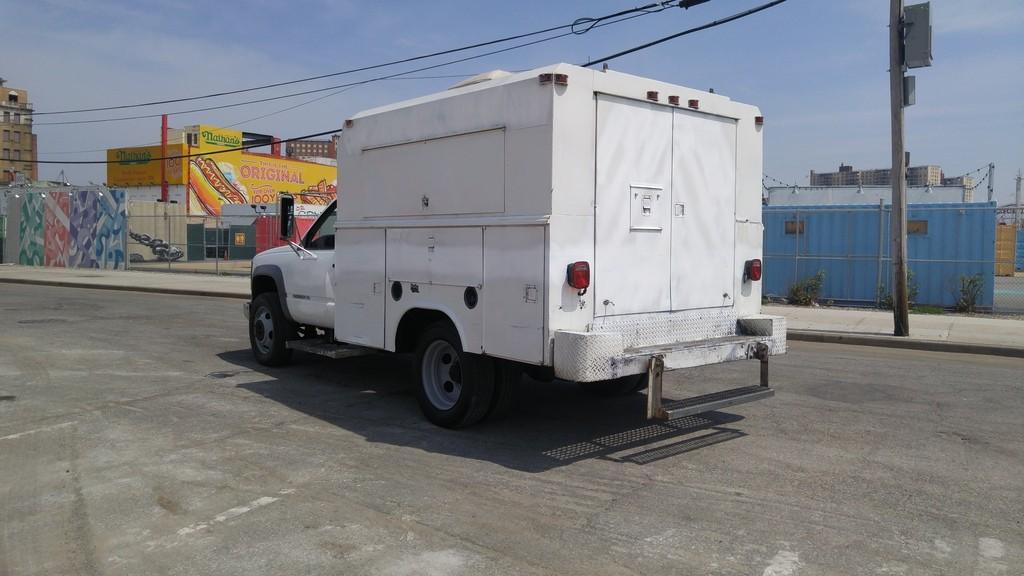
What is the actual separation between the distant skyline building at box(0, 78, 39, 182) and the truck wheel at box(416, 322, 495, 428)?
149 m

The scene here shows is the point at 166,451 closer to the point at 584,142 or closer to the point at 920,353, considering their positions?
the point at 584,142

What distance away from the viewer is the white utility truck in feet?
19.3

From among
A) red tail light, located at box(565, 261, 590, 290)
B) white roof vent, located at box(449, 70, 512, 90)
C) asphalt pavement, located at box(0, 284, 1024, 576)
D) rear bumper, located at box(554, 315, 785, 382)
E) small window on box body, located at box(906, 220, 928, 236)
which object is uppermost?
white roof vent, located at box(449, 70, 512, 90)

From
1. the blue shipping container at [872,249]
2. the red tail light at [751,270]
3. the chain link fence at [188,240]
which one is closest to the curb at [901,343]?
the blue shipping container at [872,249]

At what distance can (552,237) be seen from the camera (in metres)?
5.81

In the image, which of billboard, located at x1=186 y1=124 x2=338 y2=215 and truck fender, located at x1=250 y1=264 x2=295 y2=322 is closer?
truck fender, located at x1=250 y1=264 x2=295 y2=322

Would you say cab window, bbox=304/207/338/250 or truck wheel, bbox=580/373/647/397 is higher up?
cab window, bbox=304/207/338/250

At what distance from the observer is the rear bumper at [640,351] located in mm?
5691

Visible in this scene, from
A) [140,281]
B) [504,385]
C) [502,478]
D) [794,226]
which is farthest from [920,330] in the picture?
[140,281]

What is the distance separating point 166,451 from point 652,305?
12.9 feet

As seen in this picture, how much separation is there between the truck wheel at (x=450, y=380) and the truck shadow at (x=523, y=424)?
0.49ft

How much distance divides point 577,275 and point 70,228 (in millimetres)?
35938

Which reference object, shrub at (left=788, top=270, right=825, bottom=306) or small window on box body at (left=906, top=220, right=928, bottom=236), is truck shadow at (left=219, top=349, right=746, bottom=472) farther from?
small window on box body at (left=906, top=220, right=928, bottom=236)

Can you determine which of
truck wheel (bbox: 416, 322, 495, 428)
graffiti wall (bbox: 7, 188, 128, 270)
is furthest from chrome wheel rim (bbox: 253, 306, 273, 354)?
graffiti wall (bbox: 7, 188, 128, 270)
